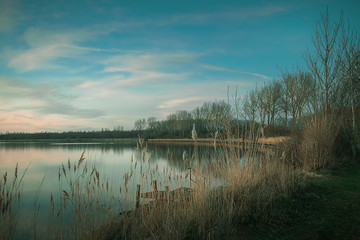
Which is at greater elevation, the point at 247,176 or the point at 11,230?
the point at 247,176

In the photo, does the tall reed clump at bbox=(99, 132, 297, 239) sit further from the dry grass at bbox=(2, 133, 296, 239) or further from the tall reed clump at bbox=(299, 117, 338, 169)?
the tall reed clump at bbox=(299, 117, 338, 169)

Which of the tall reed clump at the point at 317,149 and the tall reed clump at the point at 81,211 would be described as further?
the tall reed clump at the point at 317,149

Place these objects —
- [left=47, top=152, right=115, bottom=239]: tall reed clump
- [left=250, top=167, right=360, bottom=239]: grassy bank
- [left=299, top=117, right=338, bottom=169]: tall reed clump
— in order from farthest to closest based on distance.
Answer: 1. [left=299, top=117, right=338, bottom=169]: tall reed clump
2. [left=47, top=152, right=115, bottom=239]: tall reed clump
3. [left=250, top=167, right=360, bottom=239]: grassy bank

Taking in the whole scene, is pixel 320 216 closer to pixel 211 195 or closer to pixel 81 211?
pixel 211 195

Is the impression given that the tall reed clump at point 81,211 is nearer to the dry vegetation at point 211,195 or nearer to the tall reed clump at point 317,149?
the dry vegetation at point 211,195

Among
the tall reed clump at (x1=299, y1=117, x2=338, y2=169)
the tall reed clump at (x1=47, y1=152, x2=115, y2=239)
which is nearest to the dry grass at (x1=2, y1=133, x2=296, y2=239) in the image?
the tall reed clump at (x1=47, y1=152, x2=115, y2=239)

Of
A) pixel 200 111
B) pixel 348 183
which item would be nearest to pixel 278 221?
pixel 348 183

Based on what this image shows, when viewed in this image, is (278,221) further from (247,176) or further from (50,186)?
(50,186)

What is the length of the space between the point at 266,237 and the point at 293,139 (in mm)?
6466

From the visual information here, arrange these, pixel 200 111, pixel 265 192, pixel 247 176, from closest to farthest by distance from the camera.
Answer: pixel 265 192, pixel 247 176, pixel 200 111

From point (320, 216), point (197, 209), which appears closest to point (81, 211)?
point (197, 209)

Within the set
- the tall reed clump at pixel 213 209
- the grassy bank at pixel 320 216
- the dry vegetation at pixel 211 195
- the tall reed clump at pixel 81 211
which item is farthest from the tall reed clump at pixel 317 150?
the tall reed clump at pixel 81 211

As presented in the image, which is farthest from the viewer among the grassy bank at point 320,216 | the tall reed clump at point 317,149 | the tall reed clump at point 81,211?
the tall reed clump at point 317,149

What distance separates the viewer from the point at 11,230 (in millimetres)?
2752
